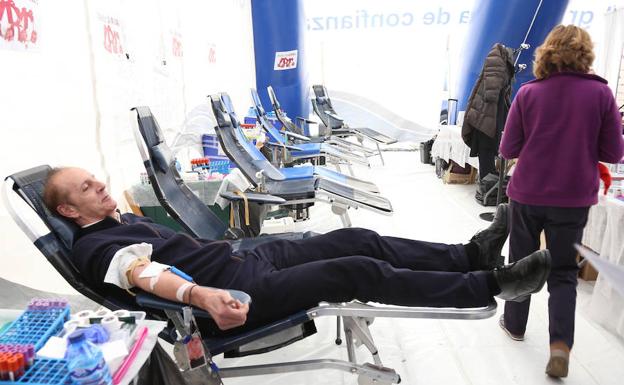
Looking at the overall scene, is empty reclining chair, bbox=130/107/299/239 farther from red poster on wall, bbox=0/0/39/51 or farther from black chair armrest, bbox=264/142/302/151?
black chair armrest, bbox=264/142/302/151

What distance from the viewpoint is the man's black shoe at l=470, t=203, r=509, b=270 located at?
61.4 inches

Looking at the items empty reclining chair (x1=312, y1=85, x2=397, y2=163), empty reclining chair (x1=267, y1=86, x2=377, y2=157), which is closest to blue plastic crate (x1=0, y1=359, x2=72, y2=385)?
empty reclining chair (x1=267, y1=86, x2=377, y2=157)

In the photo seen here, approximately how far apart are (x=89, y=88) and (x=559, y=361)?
254cm

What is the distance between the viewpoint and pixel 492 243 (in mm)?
1558

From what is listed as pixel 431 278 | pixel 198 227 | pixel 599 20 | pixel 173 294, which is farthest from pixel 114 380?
pixel 599 20

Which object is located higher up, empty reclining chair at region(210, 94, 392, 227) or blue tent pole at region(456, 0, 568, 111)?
blue tent pole at region(456, 0, 568, 111)

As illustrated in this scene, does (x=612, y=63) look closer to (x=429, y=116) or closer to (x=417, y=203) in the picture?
(x=429, y=116)

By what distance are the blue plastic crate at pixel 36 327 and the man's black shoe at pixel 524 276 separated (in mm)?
1187

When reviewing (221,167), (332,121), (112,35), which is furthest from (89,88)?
(332,121)

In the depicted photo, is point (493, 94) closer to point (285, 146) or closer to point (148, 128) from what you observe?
point (285, 146)

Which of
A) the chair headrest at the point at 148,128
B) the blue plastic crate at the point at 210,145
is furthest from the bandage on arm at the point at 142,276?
the blue plastic crate at the point at 210,145

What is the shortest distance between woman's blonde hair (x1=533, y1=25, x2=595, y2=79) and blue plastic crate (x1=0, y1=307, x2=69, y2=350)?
5.79 feet

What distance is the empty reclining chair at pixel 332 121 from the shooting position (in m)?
5.98

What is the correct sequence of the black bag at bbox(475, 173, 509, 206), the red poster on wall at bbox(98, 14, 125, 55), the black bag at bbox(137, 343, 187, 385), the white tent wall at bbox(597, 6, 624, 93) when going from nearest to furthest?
the black bag at bbox(137, 343, 187, 385), the red poster on wall at bbox(98, 14, 125, 55), the black bag at bbox(475, 173, 509, 206), the white tent wall at bbox(597, 6, 624, 93)
